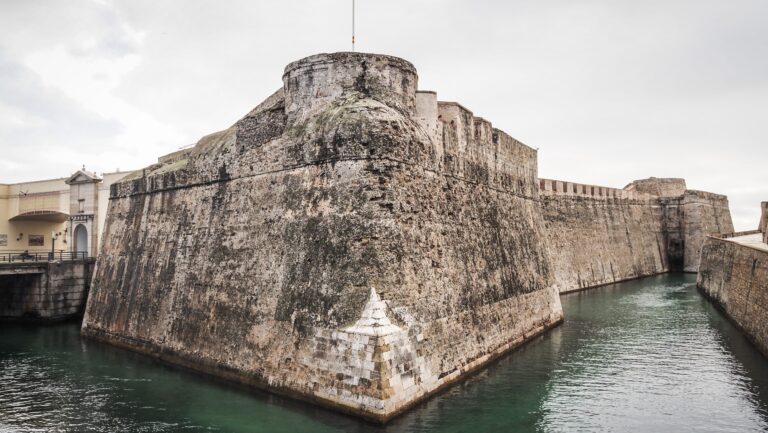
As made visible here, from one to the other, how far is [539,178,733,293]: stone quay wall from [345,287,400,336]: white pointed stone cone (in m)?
19.6

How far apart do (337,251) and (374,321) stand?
Result: 1.81m

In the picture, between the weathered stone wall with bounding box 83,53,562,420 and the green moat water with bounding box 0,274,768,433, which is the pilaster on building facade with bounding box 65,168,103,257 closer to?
the green moat water with bounding box 0,274,768,433

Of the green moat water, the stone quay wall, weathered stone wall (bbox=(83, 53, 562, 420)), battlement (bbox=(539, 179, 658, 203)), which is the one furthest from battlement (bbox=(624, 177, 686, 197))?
weathered stone wall (bbox=(83, 53, 562, 420))

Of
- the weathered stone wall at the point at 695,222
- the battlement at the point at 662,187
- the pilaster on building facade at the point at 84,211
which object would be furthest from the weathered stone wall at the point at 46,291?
the weathered stone wall at the point at 695,222

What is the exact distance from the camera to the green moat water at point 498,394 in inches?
413

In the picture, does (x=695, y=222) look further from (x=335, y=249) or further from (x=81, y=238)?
(x=81, y=238)

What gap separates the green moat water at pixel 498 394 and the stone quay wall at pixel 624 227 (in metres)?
12.2

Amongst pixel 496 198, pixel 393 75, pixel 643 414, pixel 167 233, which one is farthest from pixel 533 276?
pixel 167 233

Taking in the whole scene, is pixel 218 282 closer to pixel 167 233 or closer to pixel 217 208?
pixel 217 208

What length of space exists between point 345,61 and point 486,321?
24.7 feet

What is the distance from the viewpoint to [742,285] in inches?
778

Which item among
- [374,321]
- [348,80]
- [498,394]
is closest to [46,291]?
[348,80]

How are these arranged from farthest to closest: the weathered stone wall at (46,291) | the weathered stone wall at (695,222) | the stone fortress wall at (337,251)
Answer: the weathered stone wall at (695,222), the weathered stone wall at (46,291), the stone fortress wall at (337,251)

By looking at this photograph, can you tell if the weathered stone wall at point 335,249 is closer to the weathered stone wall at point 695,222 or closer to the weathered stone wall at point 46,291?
the weathered stone wall at point 46,291
